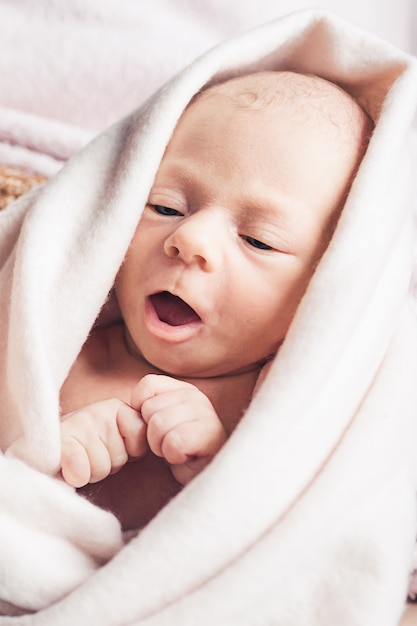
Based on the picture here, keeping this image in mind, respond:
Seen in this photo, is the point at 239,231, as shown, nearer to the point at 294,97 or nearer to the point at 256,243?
the point at 256,243

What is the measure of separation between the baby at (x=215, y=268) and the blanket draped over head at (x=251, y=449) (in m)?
0.04

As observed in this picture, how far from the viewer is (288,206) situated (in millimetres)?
892

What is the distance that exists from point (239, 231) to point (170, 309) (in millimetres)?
123

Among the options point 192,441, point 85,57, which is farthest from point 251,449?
point 85,57

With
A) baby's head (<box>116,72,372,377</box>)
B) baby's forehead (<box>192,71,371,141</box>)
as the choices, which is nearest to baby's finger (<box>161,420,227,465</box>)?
baby's head (<box>116,72,372,377</box>)

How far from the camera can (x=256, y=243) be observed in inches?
35.6

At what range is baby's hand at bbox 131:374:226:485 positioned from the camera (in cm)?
79

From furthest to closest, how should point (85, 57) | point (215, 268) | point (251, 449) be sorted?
point (85, 57) → point (215, 268) → point (251, 449)

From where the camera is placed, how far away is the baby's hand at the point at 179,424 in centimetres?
79

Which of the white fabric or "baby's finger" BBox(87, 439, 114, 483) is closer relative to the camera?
"baby's finger" BBox(87, 439, 114, 483)

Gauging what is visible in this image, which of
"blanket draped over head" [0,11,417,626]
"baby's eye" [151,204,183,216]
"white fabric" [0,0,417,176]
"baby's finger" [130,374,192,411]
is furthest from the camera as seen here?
"white fabric" [0,0,417,176]

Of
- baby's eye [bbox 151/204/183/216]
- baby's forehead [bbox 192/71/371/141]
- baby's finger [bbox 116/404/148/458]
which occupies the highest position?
baby's forehead [bbox 192/71/371/141]

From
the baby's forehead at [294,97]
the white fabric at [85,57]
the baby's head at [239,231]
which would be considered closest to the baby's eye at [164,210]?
the baby's head at [239,231]

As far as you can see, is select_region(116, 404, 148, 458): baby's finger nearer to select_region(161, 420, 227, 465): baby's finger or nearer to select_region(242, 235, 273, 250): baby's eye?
select_region(161, 420, 227, 465): baby's finger
